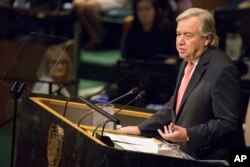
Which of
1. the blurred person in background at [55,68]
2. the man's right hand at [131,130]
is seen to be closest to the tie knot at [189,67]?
the man's right hand at [131,130]

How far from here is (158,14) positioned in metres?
8.09

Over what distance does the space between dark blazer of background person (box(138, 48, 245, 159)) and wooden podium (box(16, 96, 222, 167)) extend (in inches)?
17.0

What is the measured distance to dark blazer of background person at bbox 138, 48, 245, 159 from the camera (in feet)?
14.0

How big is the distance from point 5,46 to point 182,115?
11.5 feet

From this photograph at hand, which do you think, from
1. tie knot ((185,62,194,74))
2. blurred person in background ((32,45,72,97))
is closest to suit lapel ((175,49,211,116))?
tie knot ((185,62,194,74))

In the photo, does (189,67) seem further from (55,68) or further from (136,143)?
(55,68)

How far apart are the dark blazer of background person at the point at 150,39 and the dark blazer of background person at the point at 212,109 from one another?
141 inches

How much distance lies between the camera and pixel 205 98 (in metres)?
4.41

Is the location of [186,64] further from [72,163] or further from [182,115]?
[72,163]

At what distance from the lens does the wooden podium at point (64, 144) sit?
3.99m

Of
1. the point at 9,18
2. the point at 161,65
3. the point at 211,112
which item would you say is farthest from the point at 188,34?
the point at 9,18

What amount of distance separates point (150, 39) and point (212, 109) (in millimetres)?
3837

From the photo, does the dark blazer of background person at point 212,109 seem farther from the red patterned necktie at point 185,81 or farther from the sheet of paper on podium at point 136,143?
the sheet of paper on podium at point 136,143

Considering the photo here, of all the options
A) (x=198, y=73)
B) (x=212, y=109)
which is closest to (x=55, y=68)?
(x=198, y=73)
